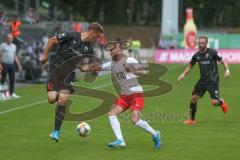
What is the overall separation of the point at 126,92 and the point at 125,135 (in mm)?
1875

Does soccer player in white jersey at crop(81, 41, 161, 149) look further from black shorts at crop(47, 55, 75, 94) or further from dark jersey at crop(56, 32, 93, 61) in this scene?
black shorts at crop(47, 55, 75, 94)

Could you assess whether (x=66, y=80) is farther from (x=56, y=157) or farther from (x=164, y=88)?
(x=164, y=88)

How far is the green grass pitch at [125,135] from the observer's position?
11.4 meters

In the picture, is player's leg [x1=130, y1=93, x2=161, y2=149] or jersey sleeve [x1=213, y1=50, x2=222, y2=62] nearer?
player's leg [x1=130, y1=93, x2=161, y2=149]

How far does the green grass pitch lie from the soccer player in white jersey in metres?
0.30

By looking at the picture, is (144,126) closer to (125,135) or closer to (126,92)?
(126,92)

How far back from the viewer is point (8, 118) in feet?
55.9

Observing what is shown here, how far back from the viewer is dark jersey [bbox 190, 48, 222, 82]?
52.2ft

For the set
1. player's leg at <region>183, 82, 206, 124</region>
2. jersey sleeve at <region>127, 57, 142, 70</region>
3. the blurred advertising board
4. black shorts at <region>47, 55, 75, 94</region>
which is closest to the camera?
jersey sleeve at <region>127, 57, 142, 70</region>

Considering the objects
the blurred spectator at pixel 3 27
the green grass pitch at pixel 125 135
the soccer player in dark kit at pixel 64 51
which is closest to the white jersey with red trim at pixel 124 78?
the soccer player in dark kit at pixel 64 51

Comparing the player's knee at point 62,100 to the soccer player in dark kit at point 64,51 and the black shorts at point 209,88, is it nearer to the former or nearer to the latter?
the soccer player in dark kit at point 64,51

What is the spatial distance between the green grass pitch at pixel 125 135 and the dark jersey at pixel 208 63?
104cm

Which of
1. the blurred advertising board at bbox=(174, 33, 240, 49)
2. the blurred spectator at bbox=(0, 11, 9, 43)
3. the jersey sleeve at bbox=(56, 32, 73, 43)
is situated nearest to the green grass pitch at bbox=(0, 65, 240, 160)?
the jersey sleeve at bbox=(56, 32, 73, 43)

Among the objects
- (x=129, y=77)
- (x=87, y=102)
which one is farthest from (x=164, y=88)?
(x=129, y=77)
